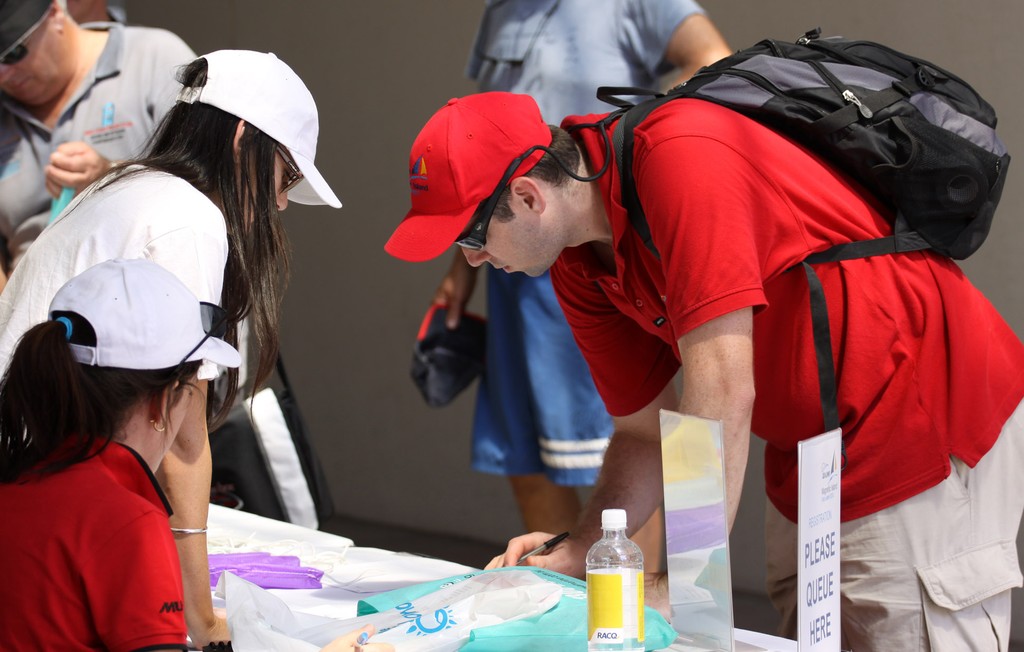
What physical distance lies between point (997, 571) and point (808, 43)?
85 centimetres

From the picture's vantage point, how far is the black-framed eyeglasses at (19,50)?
281 centimetres

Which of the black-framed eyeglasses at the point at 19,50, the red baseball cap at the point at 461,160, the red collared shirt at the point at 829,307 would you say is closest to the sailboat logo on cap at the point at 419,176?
the red baseball cap at the point at 461,160

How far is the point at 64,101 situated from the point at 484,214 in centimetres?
167

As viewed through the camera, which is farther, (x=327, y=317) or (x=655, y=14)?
(x=327, y=317)

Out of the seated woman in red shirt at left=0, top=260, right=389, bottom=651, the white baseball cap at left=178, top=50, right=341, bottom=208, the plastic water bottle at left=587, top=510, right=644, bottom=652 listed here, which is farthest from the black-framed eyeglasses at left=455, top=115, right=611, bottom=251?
the plastic water bottle at left=587, top=510, right=644, bottom=652

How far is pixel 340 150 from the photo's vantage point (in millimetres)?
5070

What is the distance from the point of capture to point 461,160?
179 cm

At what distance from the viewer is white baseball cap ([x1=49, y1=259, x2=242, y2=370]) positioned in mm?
1353

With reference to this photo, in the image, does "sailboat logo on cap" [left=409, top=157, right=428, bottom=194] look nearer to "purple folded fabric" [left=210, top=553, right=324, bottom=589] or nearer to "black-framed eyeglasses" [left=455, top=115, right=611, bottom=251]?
"black-framed eyeglasses" [left=455, top=115, right=611, bottom=251]

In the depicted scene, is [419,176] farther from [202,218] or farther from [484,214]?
[202,218]

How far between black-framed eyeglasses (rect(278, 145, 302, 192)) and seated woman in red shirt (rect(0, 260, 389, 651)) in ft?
1.39

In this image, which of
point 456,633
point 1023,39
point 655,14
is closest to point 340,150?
point 655,14

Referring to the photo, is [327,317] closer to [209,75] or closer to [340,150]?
[340,150]

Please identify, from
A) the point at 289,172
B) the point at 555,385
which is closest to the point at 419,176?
the point at 289,172
